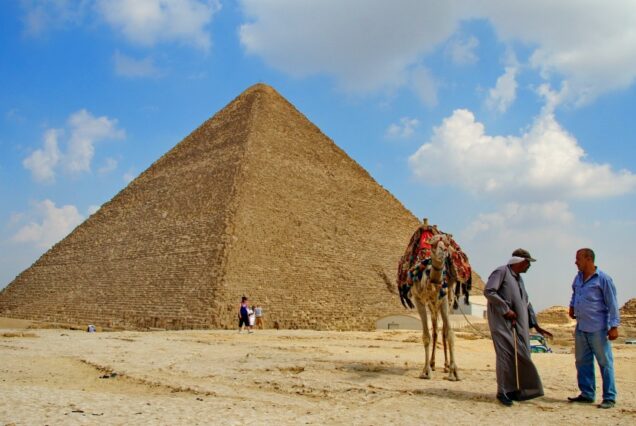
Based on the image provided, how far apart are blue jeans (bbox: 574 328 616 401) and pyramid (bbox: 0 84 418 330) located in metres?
20.4

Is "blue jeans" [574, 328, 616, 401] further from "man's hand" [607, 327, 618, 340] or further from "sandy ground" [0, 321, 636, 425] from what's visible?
"sandy ground" [0, 321, 636, 425]

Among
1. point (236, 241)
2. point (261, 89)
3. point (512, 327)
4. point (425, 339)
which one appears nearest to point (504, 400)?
point (512, 327)

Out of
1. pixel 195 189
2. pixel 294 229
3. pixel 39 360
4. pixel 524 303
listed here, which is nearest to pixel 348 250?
pixel 294 229

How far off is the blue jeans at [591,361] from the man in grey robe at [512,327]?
16.1 inches

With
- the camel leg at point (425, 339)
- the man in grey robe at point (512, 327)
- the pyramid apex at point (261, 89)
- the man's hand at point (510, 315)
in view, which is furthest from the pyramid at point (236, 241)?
the man's hand at point (510, 315)

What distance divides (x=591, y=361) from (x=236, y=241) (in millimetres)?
25425

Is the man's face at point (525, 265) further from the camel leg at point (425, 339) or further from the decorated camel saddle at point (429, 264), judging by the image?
the camel leg at point (425, 339)

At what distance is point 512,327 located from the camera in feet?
18.2

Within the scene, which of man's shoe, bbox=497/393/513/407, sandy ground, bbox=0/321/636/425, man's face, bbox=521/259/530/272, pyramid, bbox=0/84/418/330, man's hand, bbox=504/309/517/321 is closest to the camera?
sandy ground, bbox=0/321/636/425

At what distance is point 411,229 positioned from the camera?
4569cm

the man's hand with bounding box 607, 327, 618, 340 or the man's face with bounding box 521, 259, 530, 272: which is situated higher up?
the man's face with bounding box 521, 259, 530, 272

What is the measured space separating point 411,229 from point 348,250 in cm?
1067

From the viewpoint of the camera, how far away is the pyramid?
28.3 m

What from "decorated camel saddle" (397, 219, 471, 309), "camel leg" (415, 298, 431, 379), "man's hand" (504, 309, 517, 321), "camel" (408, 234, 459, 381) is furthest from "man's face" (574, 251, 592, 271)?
"camel leg" (415, 298, 431, 379)
